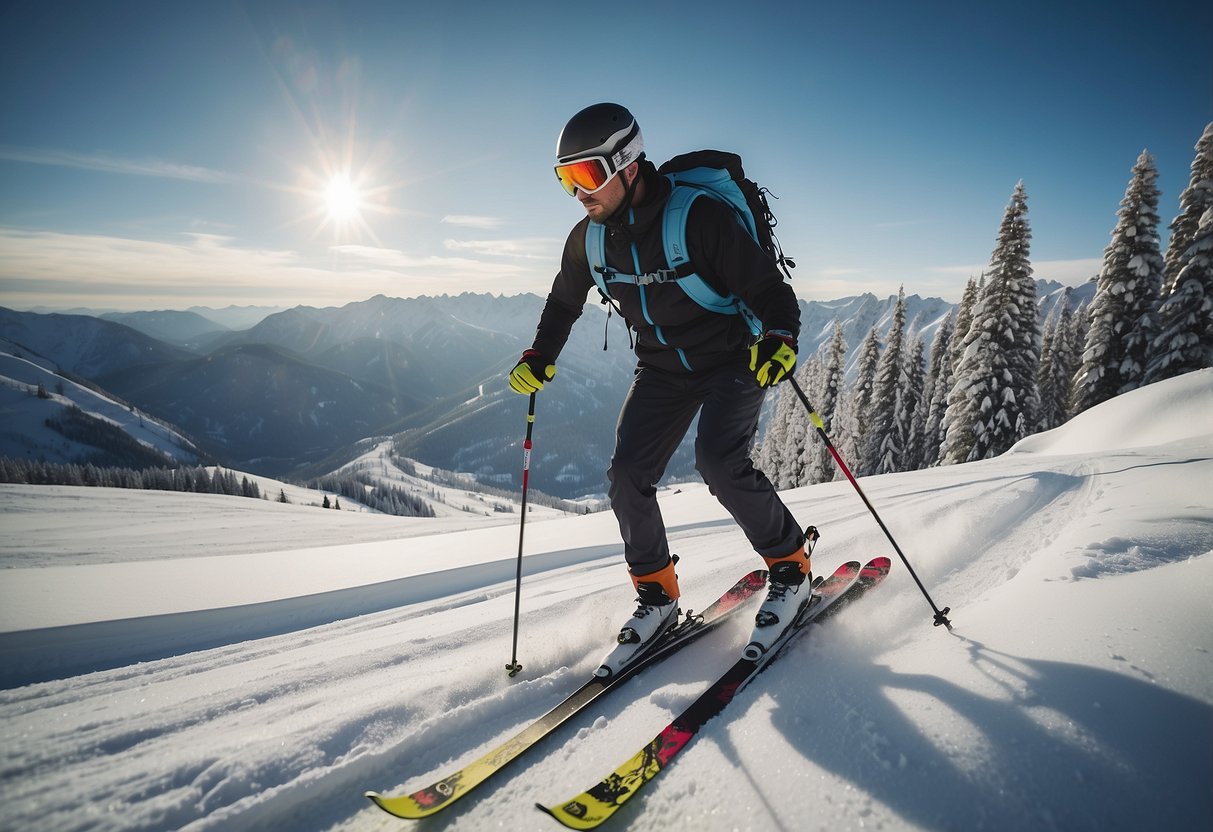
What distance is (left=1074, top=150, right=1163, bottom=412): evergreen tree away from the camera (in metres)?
20.2

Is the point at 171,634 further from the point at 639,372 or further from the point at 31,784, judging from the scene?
the point at 639,372

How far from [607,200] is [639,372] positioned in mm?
1125

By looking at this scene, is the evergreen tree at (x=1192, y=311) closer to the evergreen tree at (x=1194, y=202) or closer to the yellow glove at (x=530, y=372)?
the evergreen tree at (x=1194, y=202)

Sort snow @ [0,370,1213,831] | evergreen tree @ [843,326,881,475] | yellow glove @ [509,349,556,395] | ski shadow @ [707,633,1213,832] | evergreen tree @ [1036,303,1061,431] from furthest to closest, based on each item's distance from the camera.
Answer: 1. evergreen tree @ [1036,303,1061,431]
2. evergreen tree @ [843,326,881,475]
3. yellow glove @ [509,349,556,395]
4. snow @ [0,370,1213,831]
5. ski shadow @ [707,633,1213,832]

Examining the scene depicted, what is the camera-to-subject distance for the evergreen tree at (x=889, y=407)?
2994 cm

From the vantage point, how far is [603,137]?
2.98m

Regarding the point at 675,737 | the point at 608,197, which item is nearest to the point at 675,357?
the point at 608,197

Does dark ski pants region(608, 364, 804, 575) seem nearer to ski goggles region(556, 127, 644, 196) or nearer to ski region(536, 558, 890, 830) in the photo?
ski region(536, 558, 890, 830)

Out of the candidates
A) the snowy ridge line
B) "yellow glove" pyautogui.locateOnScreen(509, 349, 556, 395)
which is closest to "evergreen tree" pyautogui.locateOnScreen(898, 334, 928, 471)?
the snowy ridge line

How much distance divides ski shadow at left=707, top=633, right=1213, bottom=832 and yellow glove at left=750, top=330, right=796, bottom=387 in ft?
4.92

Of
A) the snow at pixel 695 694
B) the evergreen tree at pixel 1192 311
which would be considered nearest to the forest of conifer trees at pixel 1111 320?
the evergreen tree at pixel 1192 311

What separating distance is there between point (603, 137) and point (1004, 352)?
25.0m

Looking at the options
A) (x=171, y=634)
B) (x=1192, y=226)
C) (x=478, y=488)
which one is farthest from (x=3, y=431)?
(x=1192, y=226)

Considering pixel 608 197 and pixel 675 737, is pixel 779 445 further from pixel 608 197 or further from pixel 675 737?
pixel 675 737
